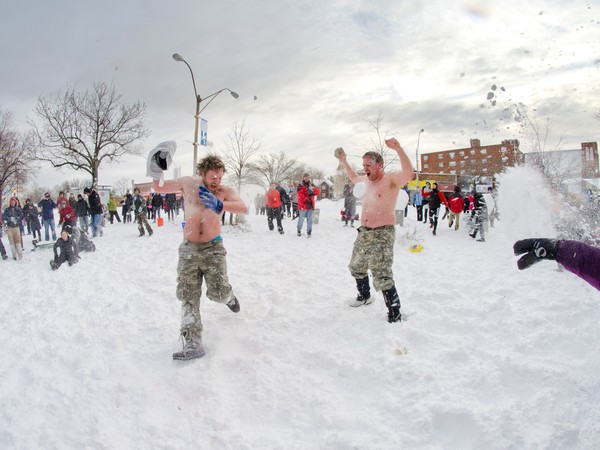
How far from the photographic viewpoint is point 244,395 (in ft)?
8.63

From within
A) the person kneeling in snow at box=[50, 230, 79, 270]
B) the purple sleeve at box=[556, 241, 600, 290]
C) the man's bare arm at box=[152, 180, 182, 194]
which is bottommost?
the person kneeling in snow at box=[50, 230, 79, 270]

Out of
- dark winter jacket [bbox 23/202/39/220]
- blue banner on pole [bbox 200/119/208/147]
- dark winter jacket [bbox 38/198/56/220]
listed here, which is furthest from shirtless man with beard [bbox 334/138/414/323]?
dark winter jacket [bbox 23/202/39/220]

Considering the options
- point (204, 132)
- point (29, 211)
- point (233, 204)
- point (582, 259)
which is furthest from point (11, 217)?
point (582, 259)

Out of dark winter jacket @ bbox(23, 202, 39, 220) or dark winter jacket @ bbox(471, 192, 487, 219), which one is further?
dark winter jacket @ bbox(23, 202, 39, 220)

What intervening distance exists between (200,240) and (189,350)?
3.27 feet

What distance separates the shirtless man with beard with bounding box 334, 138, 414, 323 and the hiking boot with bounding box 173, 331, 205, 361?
1877mm

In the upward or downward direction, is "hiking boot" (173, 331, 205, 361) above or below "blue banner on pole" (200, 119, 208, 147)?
below

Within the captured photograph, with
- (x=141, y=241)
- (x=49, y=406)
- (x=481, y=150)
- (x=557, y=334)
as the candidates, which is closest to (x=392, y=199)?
(x=557, y=334)

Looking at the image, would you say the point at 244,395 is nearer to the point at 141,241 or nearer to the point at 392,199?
the point at 392,199

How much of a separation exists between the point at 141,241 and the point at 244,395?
905 cm

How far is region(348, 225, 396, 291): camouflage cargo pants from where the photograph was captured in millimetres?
3758

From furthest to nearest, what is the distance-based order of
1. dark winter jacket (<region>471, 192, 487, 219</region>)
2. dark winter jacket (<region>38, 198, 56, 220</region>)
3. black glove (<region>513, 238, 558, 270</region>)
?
1. dark winter jacket (<region>38, 198, 56, 220</region>)
2. dark winter jacket (<region>471, 192, 487, 219</region>)
3. black glove (<region>513, 238, 558, 270</region>)

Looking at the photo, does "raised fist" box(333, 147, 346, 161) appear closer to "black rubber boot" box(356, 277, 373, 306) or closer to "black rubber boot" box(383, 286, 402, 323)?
"black rubber boot" box(356, 277, 373, 306)

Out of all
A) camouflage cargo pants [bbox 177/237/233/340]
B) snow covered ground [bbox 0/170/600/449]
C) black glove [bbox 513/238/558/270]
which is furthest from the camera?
camouflage cargo pants [bbox 177/237/233/340]
